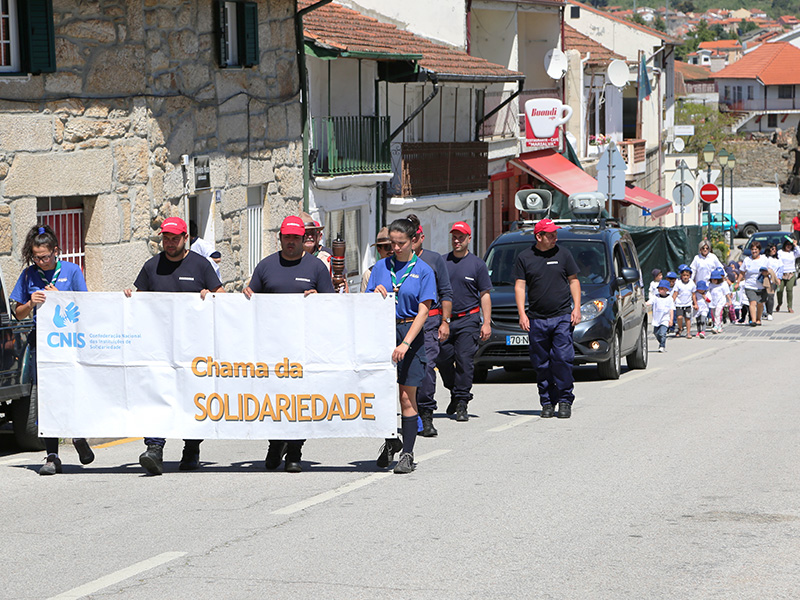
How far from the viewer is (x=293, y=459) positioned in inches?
400

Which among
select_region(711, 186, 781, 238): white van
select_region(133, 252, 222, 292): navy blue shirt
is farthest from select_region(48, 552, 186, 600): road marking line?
select_region(711, 186, 781, 238): white van

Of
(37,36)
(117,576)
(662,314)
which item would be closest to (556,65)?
(662,314)

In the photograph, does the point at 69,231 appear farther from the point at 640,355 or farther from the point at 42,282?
the point at 640,355

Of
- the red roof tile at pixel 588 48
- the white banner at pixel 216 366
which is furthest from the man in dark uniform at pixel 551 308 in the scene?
the red roof tile at pixel 588 48

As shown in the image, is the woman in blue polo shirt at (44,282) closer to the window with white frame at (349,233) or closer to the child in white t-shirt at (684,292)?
the window with white frame at (349,233)

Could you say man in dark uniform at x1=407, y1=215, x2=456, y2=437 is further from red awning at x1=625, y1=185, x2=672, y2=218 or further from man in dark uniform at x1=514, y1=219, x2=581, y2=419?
red awning at x1=625, y1=185, x2=672, y2=218

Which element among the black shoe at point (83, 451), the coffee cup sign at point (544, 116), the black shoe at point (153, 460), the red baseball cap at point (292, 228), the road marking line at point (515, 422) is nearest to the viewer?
the red baseball cap at point (292, 228)

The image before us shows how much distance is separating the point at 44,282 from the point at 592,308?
8.84 metres

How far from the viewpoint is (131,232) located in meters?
17.3

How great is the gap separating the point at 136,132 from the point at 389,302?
8.50 m

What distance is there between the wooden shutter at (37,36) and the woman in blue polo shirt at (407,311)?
7.13m

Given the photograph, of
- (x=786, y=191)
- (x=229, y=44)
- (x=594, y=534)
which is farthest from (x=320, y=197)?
(x=786, y=191)

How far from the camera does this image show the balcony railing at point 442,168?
29594mm

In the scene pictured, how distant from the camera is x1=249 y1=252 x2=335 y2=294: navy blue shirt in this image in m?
9.98
